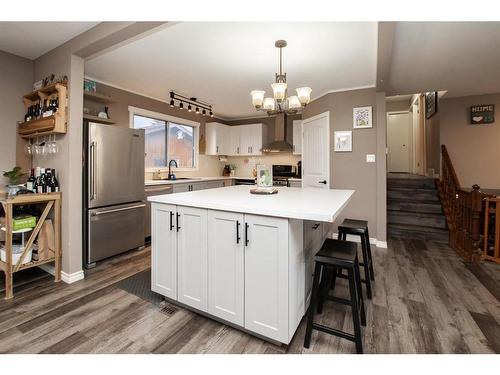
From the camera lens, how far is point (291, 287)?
160 centimetres

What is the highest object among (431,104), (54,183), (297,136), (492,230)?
(431,104)

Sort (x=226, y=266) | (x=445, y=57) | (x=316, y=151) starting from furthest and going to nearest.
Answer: (x=316, y=151)
(x=445, y=57)
(x=226, y=266)

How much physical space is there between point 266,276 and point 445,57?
304cm

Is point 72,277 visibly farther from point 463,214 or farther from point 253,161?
point 463,214

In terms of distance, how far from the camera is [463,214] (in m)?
3.54

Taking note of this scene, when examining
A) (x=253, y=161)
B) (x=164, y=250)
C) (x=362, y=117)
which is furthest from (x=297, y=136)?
(x=164, y=250)

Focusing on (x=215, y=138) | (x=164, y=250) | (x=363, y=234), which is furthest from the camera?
(x=215, y=138)

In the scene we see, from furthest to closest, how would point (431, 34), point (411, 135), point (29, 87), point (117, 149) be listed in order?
point (411, 135) < point (117, 149) < point (29, 87) < point (431, 34)

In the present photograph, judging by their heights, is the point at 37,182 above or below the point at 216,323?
above
